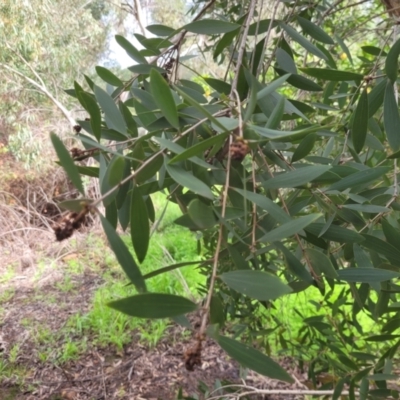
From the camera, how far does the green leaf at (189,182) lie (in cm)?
21

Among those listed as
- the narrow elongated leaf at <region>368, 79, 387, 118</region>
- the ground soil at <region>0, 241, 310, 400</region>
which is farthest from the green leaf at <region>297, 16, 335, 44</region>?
the ground soil at <region>0, 241, 310, 400</region>

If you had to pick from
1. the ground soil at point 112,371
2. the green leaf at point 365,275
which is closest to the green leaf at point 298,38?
the green leaf at point 365,275

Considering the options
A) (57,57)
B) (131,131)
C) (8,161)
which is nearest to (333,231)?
(131,131)

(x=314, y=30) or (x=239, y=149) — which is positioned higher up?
(x=314, y=30)

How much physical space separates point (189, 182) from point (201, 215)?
0.02 m

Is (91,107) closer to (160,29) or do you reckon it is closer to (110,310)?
(160,29)

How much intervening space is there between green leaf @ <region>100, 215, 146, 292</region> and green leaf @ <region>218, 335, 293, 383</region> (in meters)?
0.05

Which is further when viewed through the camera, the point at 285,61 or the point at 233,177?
the point at 285,61

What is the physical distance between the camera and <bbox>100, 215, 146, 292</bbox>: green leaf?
186 mm

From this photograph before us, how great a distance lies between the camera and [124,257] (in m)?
0.19

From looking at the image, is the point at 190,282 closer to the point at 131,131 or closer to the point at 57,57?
the point at 131,131

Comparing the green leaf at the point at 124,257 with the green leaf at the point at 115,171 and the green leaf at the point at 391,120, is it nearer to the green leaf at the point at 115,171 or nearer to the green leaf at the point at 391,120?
the green leaf at the point at 115,171

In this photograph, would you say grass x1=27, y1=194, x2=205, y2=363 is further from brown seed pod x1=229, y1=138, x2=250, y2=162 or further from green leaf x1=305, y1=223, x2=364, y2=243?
brown seed pod x1=229, y1=138, x2=250, y2=162

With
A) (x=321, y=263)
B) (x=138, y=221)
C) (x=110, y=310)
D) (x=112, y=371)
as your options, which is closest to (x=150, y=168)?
(x=138, y=221)
